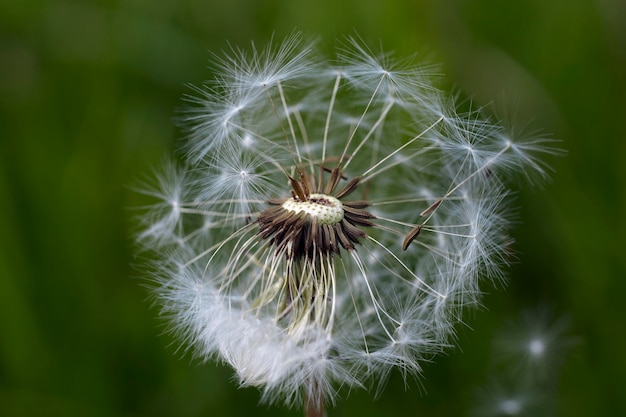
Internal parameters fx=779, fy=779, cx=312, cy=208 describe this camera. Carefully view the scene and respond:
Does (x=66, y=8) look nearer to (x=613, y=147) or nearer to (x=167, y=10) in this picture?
(x=167, y=10)

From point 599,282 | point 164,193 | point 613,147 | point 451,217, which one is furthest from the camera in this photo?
point 613,147

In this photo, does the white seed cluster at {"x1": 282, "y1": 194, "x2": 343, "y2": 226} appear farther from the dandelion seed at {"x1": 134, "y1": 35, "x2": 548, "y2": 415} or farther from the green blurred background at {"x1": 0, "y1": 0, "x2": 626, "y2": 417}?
the green blurred background at {"x1": 0, "y1": 0, "x2": 626, "y2": 417}

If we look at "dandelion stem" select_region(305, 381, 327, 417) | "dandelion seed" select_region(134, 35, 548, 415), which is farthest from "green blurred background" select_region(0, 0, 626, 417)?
"dandelion stem" select_region(305, 381, 327, 417)

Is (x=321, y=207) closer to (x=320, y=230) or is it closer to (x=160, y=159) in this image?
(x=320, y=230)

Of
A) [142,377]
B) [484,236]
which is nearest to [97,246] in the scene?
[142,377]

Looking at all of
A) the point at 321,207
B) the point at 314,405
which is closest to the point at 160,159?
the point at 321,207

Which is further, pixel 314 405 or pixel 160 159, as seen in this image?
pixel 160 159

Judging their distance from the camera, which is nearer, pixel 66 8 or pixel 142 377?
pixel 142 377

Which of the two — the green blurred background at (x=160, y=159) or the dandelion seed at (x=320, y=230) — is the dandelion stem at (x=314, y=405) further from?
the green blurred background at (x=160, y=159)
